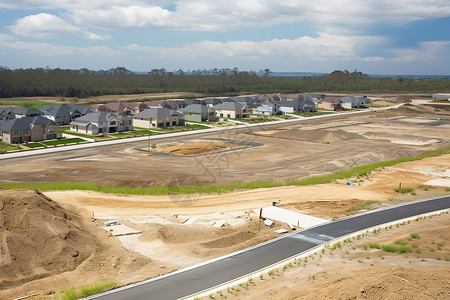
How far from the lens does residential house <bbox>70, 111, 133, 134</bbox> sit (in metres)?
75.6

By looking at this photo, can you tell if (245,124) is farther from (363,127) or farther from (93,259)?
(93,259)

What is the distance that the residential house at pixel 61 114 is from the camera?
84.1 metres

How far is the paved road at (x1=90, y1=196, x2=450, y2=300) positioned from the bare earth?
1195 millimetres

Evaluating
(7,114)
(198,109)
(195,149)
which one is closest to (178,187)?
(195,149)

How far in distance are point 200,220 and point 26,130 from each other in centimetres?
4762

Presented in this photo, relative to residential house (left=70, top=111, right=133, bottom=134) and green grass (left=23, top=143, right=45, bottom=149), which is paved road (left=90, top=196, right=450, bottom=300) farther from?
residential house (left=70, top=111, right=133, bottom=134)

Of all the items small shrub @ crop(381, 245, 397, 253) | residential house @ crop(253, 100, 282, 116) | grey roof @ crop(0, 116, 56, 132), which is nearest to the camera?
small shrub @ crop(381, 245, 397, 253)

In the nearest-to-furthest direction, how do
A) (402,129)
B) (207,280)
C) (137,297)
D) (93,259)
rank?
(137,297) → (207,280) → (93,259) → (402,129)

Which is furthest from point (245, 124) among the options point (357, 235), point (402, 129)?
point (357, 235)

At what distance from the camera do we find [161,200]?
37.3m

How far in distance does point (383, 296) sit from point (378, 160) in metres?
47.7

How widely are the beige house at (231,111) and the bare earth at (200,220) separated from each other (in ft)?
132

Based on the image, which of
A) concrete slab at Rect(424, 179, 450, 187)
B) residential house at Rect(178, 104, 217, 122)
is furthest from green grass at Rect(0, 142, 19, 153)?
concrete slab at Rect(424, 179, 450, 187)

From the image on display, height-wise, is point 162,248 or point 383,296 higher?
point 383,296
